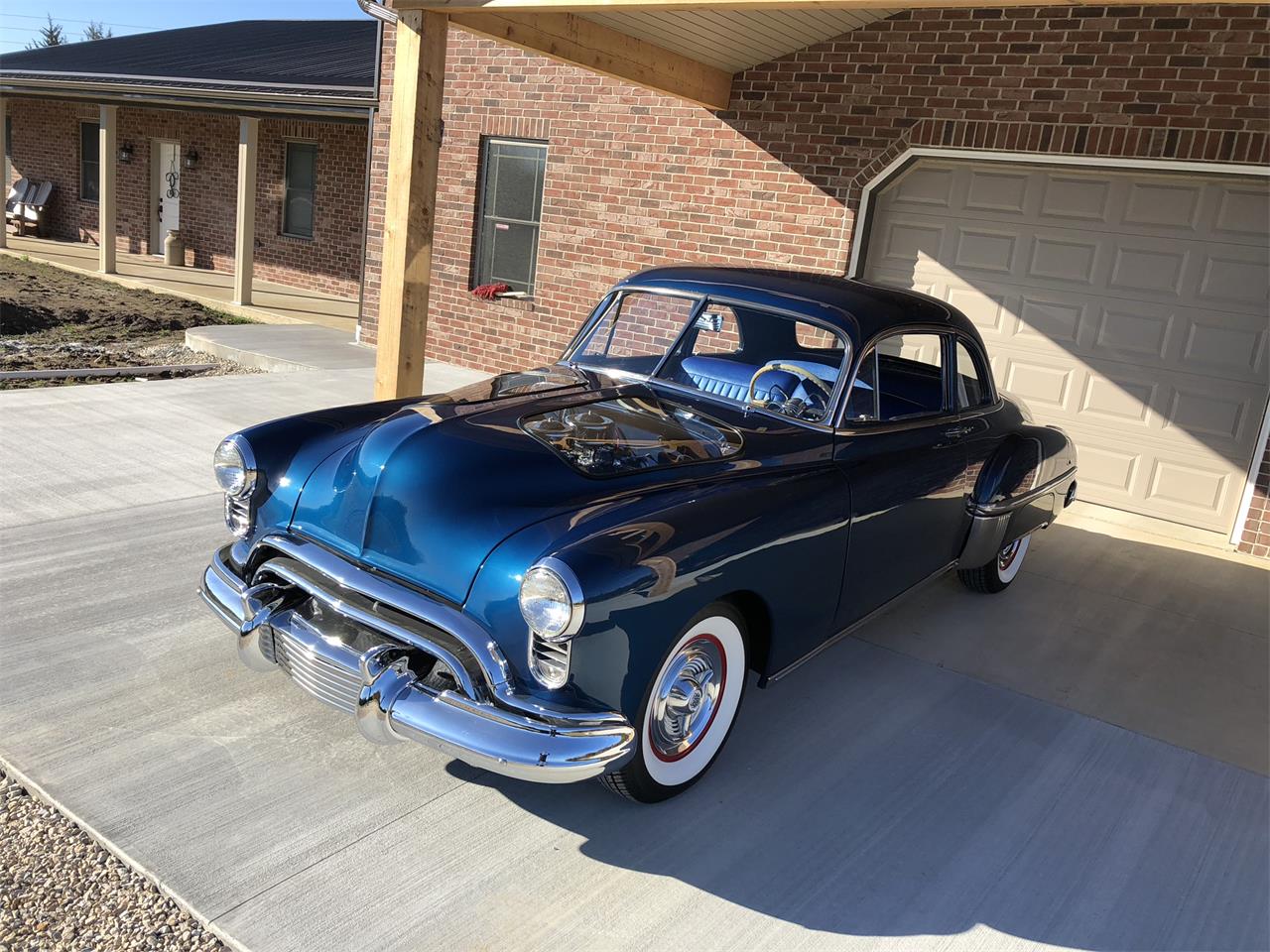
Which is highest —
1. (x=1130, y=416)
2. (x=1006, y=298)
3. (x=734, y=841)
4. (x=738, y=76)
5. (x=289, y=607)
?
(x=738, y=76)

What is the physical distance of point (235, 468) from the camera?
353 centimetres

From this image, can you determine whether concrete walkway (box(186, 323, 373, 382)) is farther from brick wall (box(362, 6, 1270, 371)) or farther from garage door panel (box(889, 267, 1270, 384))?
garage door panel (box(889, 267, 1270, 384))

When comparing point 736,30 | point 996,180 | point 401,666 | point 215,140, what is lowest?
point 401,666

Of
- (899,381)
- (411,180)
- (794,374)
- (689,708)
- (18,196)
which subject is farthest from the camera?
(18,196)

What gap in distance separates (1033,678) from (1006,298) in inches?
158

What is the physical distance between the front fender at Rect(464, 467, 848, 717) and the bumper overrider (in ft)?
0.30

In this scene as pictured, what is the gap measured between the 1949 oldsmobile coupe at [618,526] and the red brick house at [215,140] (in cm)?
861

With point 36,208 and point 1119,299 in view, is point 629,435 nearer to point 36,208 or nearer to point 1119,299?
point 1119,299

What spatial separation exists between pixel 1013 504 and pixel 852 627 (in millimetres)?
1396

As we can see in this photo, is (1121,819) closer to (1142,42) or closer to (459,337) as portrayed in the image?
(1142,42)

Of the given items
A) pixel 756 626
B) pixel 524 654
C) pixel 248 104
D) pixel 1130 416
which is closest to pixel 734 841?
pixel 756 626

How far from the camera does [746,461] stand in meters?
3.62

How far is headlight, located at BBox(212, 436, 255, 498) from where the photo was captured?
11.4ft

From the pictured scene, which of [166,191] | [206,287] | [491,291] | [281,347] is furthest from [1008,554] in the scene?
[166,191]
